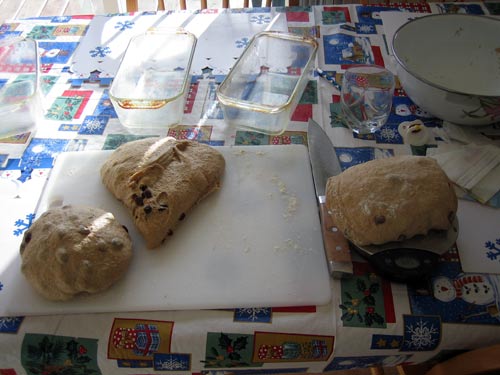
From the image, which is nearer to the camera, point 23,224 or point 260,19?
point 23,224

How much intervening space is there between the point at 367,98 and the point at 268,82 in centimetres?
25

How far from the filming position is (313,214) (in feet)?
2.56

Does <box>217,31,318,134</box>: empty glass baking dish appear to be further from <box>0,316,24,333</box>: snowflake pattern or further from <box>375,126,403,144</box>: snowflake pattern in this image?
<box>0,316,24,333</box>: snowflake pattern

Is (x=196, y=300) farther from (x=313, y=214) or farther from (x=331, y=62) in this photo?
(x=331, y=62)

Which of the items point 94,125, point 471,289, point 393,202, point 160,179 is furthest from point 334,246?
point 94,125

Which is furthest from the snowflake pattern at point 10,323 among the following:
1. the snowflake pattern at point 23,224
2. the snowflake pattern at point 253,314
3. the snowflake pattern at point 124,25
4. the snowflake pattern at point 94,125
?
the snowflake pattern at point 124,25

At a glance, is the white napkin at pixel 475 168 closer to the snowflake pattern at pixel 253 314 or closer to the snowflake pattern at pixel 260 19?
the snowflake pattern at pixel 253 314

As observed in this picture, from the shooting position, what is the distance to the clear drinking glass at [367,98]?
93cm

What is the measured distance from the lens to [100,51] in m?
1.16

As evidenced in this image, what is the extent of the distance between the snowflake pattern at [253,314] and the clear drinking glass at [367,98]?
0.48 metres

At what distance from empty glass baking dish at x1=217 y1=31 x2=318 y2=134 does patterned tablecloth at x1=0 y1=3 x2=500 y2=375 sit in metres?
0.04

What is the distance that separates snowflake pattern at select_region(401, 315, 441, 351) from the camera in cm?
64

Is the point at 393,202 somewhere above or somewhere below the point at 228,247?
above

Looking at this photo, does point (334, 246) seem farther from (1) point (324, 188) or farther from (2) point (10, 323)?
(2) point (10, 323)
